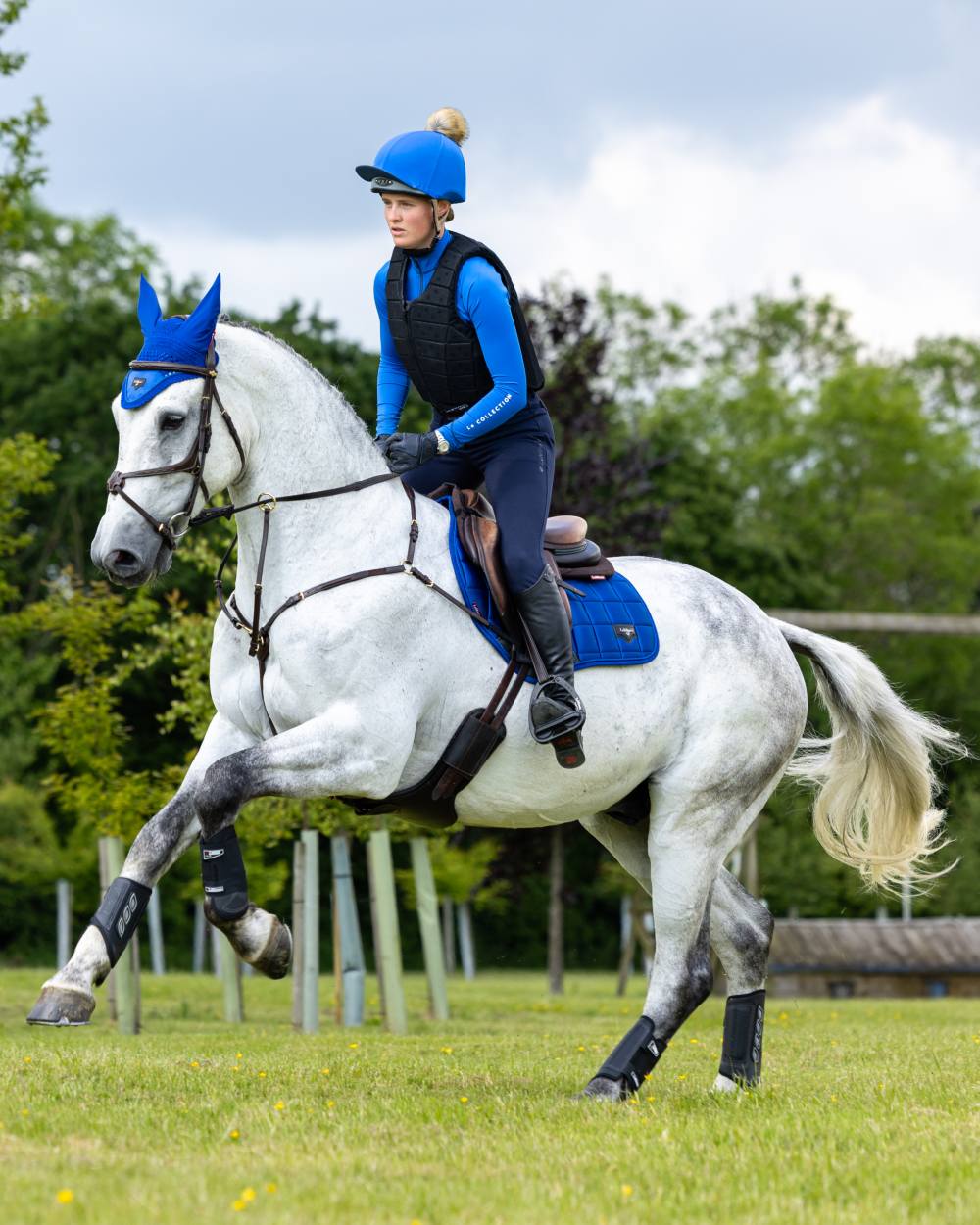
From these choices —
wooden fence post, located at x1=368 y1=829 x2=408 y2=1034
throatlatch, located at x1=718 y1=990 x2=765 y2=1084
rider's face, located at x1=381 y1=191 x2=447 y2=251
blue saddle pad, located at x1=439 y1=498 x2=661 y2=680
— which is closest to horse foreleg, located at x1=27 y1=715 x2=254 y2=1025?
blue saddle pad, located at x1=439 y1=498 x2=661 y2=680

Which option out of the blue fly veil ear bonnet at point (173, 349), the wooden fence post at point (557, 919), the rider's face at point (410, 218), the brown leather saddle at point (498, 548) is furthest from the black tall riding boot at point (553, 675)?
the wooden fence post at point (557, 919)

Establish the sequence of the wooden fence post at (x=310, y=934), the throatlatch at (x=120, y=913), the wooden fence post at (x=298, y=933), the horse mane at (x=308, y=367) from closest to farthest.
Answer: the throatlatch at (x=120, y=913) → the horse mane at (x=308, y=367) → the wooden fence post at (x=310, y=934) → the wooden fence post at (x=298, y=933)

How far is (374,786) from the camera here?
6.56 meters

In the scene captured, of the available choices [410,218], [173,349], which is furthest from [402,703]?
[410,218]

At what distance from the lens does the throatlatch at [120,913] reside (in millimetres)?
6227

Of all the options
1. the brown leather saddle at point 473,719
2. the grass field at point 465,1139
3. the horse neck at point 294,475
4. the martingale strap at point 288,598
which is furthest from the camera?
the brown leather saddle at point 473,719

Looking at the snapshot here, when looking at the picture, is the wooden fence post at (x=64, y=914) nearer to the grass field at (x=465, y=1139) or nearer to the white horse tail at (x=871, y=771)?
the grass field at (x=465, y=1139)

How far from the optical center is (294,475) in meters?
6.87

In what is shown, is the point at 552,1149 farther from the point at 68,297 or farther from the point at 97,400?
the point at 68,297

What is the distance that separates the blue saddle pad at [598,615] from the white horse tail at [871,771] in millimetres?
1396

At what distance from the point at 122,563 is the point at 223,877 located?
1.32 meters

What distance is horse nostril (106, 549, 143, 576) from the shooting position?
20.6 feet

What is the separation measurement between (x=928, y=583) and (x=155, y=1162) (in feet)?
150

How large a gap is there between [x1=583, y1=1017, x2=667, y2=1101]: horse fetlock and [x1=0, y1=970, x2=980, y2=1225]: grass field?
131 mm
